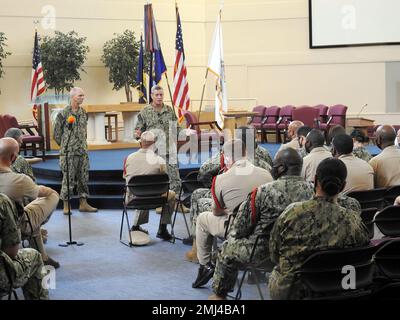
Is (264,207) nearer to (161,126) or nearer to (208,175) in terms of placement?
(208,175)

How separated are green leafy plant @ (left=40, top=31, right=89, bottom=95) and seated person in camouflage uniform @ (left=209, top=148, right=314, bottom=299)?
10754 mm

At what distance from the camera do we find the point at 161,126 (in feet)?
28.1

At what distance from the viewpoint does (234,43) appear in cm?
1741

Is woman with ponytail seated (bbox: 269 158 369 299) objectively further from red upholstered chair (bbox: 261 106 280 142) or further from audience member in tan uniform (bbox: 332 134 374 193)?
red upholstered chair (bbox: 261 106 280 142)

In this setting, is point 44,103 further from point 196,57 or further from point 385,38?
point 385,38

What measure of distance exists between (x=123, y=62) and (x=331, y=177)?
12.1 m

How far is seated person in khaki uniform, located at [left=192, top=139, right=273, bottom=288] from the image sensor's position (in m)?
4.88

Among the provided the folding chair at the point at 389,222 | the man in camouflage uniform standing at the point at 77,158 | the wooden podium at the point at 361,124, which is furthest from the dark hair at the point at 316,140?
the wooden podium at the point at 361,124

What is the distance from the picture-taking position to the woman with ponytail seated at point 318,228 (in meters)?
3.48

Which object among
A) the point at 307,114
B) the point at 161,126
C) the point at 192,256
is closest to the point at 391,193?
the point at 192,256

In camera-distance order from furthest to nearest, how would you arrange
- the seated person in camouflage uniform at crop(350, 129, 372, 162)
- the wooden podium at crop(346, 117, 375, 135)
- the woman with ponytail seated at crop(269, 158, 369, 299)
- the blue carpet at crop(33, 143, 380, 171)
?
the wooden podium at crop(346, 117, 375, 135) → the blue carpet at crop(33, 143, 380, 171) → the seated person in camouflage uniform at crop(350, 129, 372, 162) → the woman with ponytail seated at crop(269, 158, 369, 299)

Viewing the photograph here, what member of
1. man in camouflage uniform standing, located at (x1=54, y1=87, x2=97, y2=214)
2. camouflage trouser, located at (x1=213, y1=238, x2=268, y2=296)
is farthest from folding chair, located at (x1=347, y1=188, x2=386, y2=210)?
man in camouflage uniform standing, located at (x1=54, y1=87, x2=97, y2=214)
